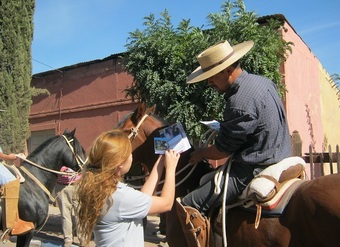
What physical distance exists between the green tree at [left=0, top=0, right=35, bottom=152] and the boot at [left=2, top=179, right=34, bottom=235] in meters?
5.65

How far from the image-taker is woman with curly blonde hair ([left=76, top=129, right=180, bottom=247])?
6.73ft

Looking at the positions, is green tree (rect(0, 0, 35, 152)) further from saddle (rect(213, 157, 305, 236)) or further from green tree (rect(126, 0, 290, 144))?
saddle (rect(213, 157, 305, 236))

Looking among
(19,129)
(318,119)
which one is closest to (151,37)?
(19,129)

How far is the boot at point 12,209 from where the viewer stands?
525 centimetres

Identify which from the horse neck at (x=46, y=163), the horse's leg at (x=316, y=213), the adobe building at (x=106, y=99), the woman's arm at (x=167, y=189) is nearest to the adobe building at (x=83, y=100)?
the adobe building at (x=106, y=99)

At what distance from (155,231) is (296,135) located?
417cm

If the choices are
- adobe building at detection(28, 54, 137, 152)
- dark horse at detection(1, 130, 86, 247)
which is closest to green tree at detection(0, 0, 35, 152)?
adobe building at detection(28, 54, 137, 152)

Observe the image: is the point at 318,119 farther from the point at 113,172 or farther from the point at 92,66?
the point at 113,172

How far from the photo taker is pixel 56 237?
888cm

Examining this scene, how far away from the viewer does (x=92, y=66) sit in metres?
13.0

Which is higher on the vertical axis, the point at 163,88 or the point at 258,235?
the point at 163,88

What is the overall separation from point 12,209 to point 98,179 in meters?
3.91

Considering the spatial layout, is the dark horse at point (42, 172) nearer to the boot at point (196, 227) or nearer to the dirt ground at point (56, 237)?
the dirt ground at point (56, 237)

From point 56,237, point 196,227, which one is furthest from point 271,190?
point 56,237
